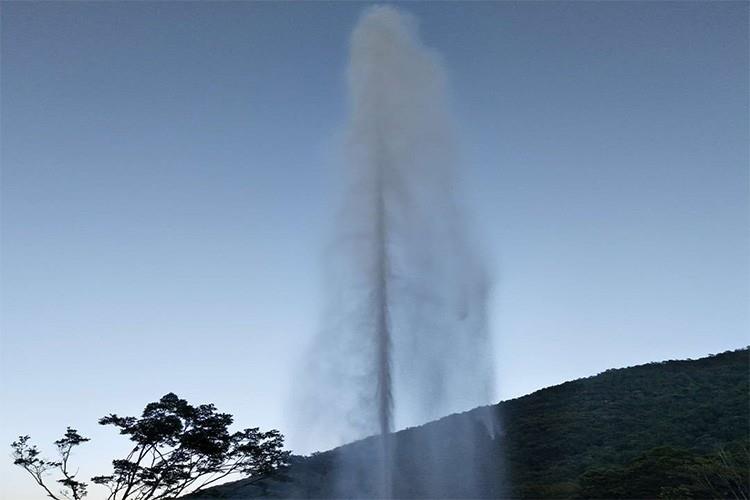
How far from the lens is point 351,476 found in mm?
27078

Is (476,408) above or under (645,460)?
above

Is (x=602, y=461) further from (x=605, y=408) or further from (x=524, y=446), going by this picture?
(x=605, y=408)

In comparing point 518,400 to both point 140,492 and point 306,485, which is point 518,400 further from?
point 140,492

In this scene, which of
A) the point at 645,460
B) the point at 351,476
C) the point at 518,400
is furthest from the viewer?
the point at 518,400

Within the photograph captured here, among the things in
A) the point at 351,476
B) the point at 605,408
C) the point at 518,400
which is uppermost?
the point at 518,400

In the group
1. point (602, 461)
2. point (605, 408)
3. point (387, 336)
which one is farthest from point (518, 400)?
point (387, 336)

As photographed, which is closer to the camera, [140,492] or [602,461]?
[140,492]

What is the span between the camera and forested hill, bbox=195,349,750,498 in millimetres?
28391

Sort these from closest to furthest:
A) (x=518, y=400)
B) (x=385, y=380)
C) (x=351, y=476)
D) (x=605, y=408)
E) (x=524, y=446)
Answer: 1. (x=385, y=380)
2. (x=351, y=476)
3. (x=524, y=446)
4. (x=605, y=408)
5. (x=518, y=400)

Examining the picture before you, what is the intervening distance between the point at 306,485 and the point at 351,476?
5712 millimetres

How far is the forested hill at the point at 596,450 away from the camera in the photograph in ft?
93.1

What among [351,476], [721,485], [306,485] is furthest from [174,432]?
Answer: [721,485]

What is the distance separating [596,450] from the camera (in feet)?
122

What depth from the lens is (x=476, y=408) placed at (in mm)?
33188
